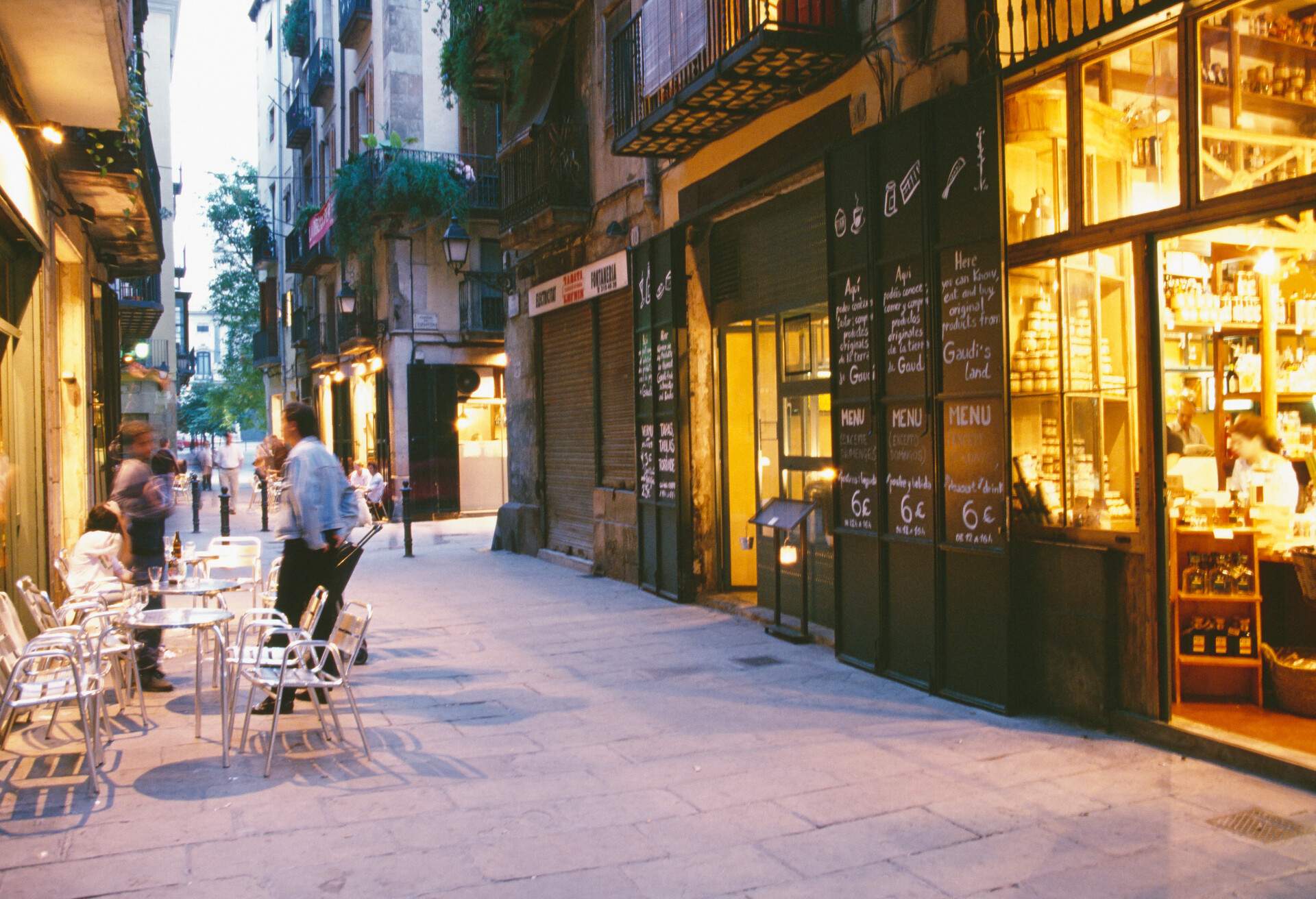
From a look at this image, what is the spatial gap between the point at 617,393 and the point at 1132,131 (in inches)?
303

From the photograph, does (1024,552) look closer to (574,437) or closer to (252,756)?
(252,756)

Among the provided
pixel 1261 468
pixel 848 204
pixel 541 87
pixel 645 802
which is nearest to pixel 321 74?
pixel 541 87

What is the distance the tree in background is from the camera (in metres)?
Result: 36.5

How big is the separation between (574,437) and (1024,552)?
8623mm

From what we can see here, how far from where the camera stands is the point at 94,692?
5.29 m

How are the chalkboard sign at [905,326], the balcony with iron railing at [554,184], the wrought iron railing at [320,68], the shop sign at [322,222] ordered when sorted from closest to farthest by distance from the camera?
the chalkboard sign at [905,326] → the balcony with iron railing at [554,184] → the shop sign at [322,222] → the wrought iron railing at [320,68]

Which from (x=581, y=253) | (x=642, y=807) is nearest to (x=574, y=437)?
(x=581, y=253)

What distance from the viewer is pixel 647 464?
1145cm

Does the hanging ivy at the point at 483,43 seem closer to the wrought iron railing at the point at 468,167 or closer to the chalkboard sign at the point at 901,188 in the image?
the wrought iron railing at the point at 468,167

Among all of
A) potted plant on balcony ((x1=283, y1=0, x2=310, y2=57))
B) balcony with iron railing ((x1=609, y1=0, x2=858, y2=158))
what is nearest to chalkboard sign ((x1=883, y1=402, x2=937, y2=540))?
balcony with iron railing ((x1=609, y1=0, x2=858, y2=158))

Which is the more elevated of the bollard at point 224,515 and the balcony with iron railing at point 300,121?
the balcony with iron railing at point 300,121

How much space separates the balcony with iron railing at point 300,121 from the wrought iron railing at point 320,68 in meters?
0.80

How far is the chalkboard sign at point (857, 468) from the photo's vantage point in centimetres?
743

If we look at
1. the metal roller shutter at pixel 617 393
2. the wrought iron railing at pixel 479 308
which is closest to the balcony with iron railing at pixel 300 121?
the wrought iron railing at pixel 479 308
